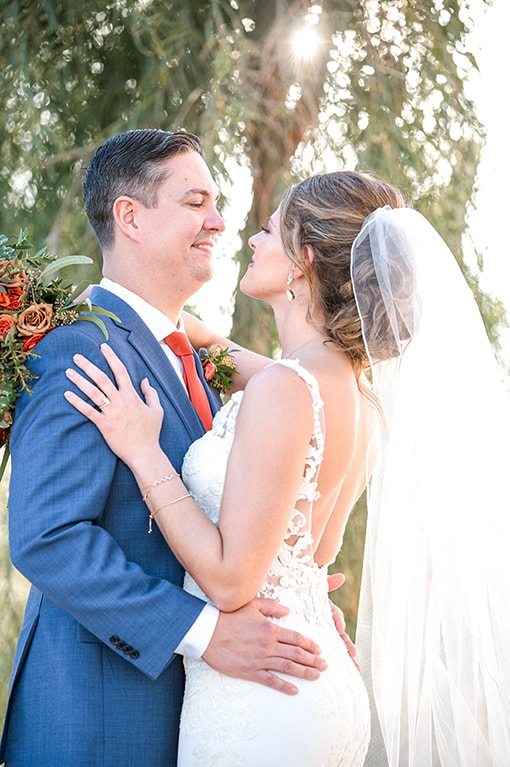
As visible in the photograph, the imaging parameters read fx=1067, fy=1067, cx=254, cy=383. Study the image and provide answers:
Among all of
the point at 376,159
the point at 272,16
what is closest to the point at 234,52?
the point at 272,16

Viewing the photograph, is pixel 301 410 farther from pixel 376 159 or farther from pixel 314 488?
pixel 376 159

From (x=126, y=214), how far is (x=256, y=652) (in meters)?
Result: 1.32

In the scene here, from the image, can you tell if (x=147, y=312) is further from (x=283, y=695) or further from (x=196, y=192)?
(x=283, y=695)

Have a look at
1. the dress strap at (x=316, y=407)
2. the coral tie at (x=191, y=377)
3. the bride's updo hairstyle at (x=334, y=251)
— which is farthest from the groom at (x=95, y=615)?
the bride's updo hairstyle at (x=334, y=251)

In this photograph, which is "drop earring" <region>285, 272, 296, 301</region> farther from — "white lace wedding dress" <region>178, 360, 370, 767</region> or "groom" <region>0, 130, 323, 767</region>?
"groom" <region>0, 130, 323, 767</region>

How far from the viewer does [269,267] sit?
277 centimetres

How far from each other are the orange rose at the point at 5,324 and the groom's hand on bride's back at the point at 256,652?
32.4 inches

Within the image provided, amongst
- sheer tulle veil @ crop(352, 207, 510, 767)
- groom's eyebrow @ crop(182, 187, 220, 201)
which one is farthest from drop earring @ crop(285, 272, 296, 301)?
groom's eyebrow @ crop(182, 187, 220, 201)

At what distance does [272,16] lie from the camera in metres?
4.34

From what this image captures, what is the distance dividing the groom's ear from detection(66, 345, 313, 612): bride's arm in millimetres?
689

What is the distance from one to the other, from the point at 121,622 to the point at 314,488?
0.54 metres

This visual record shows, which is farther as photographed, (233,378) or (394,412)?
(233,378)

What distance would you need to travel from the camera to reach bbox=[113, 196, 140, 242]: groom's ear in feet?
9.92

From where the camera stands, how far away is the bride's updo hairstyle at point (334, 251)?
2.63 m
